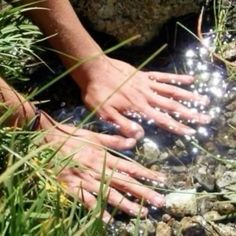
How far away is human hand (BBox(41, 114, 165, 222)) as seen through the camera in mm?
2115

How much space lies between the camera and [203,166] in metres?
2.30

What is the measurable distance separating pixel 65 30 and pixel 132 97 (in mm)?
323

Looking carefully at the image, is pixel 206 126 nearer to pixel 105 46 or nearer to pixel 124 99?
pixel 124 99

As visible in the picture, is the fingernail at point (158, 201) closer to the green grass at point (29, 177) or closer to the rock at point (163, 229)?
the rock at point (163, 229)

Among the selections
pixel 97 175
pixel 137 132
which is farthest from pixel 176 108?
pixel 97 175

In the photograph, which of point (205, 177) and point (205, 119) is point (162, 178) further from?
point (205, 119)

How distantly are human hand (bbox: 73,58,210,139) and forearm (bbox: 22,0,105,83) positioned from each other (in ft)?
0.22

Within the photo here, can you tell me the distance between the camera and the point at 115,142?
238 centimetres

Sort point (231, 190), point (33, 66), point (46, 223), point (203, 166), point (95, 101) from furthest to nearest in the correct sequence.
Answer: point (33, 66)
point (95, 101)
point (203, 166)
point (231, 190)
point (46, 223)

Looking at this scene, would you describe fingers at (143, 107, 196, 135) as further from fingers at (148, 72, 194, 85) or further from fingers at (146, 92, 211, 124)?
fingers at (148, 72, 194, 85)

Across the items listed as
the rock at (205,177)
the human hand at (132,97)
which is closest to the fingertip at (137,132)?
the human hand at (132,97)

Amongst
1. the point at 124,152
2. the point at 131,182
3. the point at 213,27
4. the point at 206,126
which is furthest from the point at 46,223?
the point at 213,27

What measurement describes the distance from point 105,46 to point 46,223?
4.09 ft

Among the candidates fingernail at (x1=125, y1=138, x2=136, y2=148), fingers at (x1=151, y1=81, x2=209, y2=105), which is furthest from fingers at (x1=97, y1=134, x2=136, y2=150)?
fingers at (x1=151, y1=81, x2=209, y2=105)
